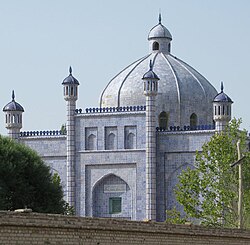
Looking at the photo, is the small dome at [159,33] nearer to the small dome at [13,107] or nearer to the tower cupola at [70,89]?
the tower cupola at [70,89]

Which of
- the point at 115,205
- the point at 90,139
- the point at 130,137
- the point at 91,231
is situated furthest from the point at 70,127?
the point at 91,231

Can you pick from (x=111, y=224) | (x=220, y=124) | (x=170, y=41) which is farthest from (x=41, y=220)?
(x=170, y=41)

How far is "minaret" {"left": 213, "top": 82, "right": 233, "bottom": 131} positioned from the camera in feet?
151

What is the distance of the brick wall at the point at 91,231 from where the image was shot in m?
14.3

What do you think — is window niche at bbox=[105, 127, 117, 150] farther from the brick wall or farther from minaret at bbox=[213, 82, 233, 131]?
the brick wall

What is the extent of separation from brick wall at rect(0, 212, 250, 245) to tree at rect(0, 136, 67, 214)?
10780 mm

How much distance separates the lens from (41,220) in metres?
14.8

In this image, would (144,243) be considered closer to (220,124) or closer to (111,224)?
(111,224)

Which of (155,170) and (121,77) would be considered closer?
(155,170)

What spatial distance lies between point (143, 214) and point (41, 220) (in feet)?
106

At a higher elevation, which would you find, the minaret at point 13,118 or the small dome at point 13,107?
the small dome at point 13,107

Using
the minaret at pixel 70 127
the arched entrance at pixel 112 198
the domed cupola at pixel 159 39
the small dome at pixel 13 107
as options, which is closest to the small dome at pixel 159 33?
the domed cupola at pixel 159 39

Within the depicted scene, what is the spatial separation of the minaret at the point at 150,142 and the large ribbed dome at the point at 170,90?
2.53 m

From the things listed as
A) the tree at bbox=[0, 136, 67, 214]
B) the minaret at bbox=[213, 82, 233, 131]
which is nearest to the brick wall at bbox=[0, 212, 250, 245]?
the tree at bbox=[0, 136, 67, 214]
